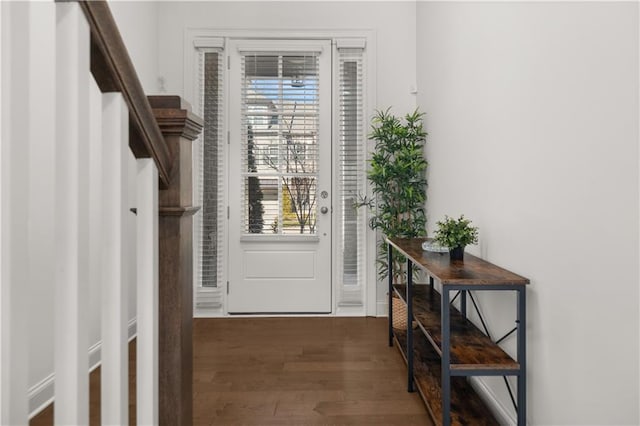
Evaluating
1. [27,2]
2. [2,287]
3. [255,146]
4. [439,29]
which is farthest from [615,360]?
[255,146]

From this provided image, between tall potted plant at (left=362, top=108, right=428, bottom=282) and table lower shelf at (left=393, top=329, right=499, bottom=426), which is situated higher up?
tall potted plant at (left=362, top=108, right=428, bottom=282)

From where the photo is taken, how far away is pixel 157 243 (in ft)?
2.97

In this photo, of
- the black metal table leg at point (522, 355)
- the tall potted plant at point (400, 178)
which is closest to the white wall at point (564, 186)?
the black metal table leg at point (522, 355)

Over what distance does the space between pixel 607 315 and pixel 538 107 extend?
794mm

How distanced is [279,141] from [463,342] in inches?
97.9

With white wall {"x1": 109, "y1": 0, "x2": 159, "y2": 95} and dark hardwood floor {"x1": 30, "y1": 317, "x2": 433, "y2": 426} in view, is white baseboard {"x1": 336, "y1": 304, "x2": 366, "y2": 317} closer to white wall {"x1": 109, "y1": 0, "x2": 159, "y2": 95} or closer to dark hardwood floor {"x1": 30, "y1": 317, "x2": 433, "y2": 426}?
dark hardwood floor {"x1": 30, "y1": 317, "x2": 433, "y2": 426}

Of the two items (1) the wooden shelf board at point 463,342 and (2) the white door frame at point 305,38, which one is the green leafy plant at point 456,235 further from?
(2) the white door frame at point 305,38

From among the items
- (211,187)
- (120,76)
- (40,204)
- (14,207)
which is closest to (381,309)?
(211,187)

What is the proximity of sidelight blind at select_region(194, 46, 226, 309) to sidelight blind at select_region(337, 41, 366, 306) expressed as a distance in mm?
1067

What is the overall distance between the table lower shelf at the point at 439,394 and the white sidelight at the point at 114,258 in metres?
1.41

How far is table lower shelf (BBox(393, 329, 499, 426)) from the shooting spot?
1847mm

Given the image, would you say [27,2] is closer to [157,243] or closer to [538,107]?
[157,243]

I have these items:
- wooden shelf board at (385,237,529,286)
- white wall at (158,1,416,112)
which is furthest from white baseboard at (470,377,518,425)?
white wall at (158,1,416,112)

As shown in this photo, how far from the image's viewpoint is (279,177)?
12.4 ft
